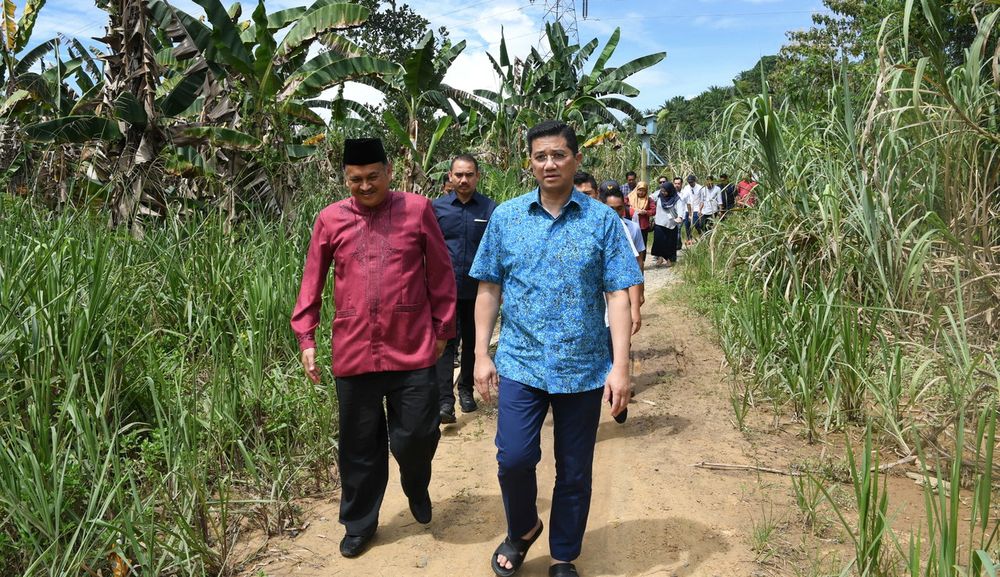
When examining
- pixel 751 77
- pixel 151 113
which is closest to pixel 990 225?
pixel 151 113

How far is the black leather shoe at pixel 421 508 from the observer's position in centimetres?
371

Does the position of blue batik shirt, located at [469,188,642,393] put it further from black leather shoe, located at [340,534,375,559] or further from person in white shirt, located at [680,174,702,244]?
person in white shirt, located at [680,174,702,244]

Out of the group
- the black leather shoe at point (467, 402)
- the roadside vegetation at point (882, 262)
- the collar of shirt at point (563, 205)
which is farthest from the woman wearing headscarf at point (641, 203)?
the collar of shirt at point (563, 205)

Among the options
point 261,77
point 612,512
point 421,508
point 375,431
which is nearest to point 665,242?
point 261,77

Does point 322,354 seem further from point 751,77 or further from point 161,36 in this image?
point 751,77

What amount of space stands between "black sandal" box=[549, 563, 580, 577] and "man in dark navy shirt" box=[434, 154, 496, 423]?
251cm

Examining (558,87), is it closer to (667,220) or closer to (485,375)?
(667,220)

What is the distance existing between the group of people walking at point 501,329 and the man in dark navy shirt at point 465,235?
1915 millimetres

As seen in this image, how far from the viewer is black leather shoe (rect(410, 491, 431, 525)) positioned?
371 cm

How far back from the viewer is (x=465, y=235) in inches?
223

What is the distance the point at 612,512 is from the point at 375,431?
1.29 metres

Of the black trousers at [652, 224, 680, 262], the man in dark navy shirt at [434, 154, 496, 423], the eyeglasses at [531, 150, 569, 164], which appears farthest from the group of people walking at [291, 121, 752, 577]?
the black trousers at [652, 224, 680, 262]

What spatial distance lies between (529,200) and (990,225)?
10.9 ft

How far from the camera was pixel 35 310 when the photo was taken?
10.7 ft
